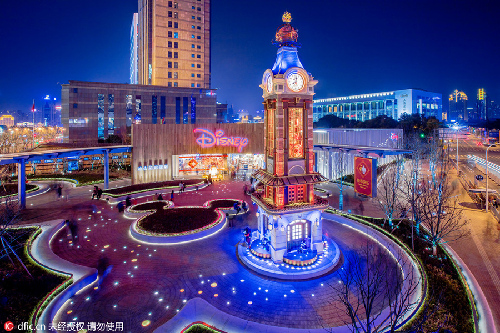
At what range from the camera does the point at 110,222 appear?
2378 centimetres

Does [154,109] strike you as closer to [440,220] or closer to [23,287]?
[23,287]

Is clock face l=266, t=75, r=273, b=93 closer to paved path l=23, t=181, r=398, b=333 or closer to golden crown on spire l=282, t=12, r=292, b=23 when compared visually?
golden crown on spire l=282, t=12, r=292, b=23

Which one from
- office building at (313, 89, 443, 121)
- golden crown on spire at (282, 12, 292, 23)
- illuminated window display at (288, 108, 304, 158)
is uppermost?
office building at (313, 89, 443, 121)

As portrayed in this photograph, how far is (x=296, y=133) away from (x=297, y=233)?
20.8ft

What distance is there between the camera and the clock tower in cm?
1645

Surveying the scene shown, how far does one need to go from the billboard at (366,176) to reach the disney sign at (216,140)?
61.1 ft

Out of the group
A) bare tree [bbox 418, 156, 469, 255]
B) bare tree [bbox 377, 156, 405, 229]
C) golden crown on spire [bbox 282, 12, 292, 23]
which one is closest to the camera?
bare tree [bbox 418, 156, 469, 255]

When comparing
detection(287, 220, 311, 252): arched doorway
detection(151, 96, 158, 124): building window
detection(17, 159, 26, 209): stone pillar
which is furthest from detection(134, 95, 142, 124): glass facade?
detection(287, 220, 311, 252): arched doorway

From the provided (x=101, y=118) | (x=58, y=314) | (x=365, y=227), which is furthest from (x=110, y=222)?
(x=101, y=118)

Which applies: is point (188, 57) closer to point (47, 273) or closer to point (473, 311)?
point (47, 273)

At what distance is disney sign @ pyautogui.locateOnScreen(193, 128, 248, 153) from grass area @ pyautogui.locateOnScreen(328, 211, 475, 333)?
26.7 m

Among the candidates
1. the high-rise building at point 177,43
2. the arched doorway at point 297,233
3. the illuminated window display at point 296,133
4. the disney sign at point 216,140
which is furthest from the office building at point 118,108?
the arched doorway at point 297,233

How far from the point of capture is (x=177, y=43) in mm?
72625

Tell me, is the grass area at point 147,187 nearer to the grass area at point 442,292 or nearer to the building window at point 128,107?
the grass area at point 442,292
